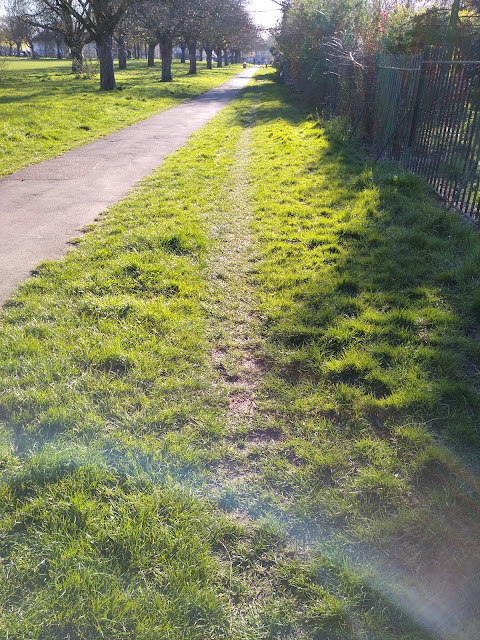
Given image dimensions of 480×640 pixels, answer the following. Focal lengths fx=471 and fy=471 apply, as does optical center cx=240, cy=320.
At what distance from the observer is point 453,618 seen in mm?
1863

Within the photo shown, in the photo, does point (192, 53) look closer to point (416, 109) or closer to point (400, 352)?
point (416, 109)

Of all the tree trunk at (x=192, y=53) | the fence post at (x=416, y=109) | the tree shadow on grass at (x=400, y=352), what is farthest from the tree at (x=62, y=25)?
the tree shadow on grass at (x=400, y=352)

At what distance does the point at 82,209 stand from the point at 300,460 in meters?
5.63

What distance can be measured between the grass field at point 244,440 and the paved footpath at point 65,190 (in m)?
0.46

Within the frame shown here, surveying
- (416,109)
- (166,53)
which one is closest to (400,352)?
(416,109)

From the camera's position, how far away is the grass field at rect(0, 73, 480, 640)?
1929 millimetres

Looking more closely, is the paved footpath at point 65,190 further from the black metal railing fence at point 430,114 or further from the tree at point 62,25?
the tree at point 62,25

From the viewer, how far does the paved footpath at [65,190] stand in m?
5.37

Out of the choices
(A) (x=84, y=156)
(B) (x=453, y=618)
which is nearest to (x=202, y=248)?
(B) (x=453, y=618)

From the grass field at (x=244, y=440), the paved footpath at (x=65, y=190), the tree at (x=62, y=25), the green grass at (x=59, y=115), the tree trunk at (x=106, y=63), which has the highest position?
the tree at (x=62, y=25)

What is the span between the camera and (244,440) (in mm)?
2828

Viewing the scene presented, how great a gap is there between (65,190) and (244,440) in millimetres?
6570

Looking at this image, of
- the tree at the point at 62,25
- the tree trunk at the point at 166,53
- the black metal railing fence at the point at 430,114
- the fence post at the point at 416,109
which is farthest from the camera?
the tree trunk at the point at 166,53

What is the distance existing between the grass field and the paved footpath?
0.46 m
